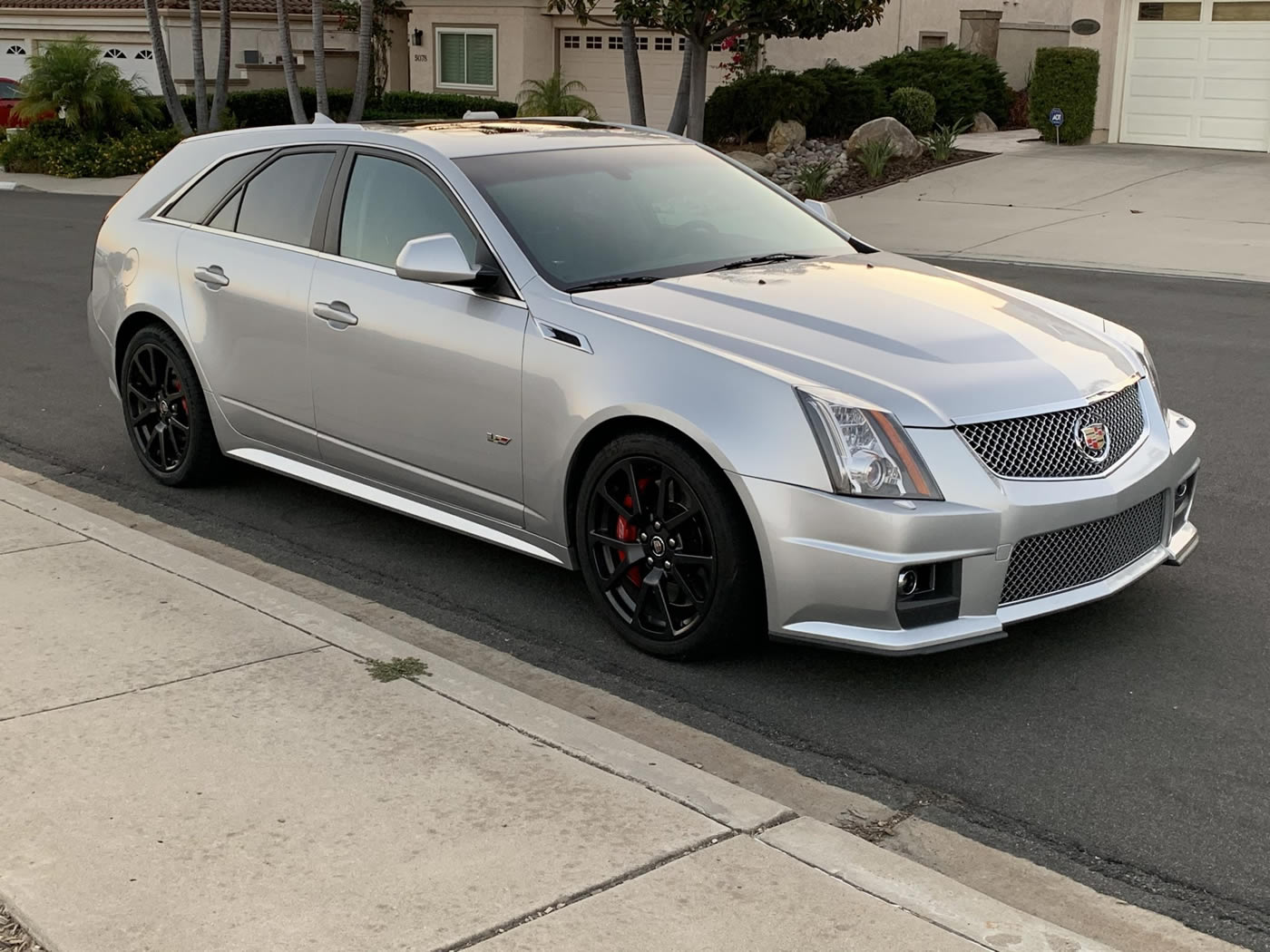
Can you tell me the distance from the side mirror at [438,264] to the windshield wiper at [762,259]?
0.93 m

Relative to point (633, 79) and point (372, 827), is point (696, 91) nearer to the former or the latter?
point (633, 79)

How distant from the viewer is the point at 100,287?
755 cm

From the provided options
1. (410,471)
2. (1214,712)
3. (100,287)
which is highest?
(100,287)

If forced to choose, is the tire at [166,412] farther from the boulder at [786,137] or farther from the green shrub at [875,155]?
the boulder at [786,137]

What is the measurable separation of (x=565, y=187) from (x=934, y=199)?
1530 cm

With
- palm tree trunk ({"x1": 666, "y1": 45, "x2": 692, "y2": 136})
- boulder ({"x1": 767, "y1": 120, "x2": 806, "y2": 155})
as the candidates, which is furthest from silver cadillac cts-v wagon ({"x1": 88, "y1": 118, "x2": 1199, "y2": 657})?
boulder ({"x1": 767, "y1": 120, "x2": 806, "y2": 155})

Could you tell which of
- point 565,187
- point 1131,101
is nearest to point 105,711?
point 565,187

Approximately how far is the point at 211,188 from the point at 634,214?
85.9 inches

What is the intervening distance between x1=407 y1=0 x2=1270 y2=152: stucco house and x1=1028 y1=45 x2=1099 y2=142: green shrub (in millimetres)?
217

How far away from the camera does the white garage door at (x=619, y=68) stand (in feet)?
112

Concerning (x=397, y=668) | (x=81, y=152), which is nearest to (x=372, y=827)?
(x=397, y=668)

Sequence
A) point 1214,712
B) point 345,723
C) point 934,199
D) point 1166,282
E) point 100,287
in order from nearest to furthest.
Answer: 1. point 345,723
2. point 1214,712
3. point 100,287
4. point 1166,282
5. point 934,199

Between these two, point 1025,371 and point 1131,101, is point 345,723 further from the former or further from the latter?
point 1131,101

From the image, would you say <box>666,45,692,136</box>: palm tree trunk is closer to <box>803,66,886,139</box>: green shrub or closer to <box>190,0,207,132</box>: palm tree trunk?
<box>803,66,886,139</box>: green shrub
